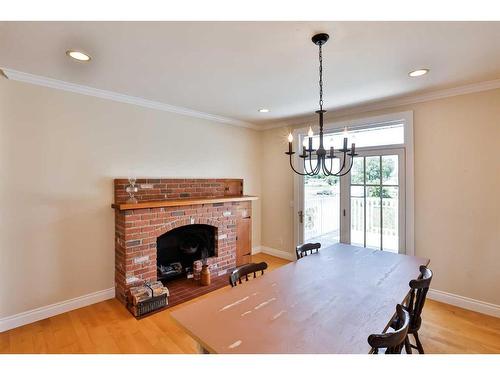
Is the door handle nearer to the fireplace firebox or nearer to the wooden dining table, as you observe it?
the fireplace firebox

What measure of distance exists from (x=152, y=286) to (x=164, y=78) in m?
2.32

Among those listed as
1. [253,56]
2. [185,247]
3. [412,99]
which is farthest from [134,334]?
[412,99]

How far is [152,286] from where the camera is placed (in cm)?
286

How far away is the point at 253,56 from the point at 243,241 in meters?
2.94

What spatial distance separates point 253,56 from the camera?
2006mm

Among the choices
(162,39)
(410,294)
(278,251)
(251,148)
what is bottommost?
(278,251)

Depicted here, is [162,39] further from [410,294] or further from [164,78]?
[410,294]

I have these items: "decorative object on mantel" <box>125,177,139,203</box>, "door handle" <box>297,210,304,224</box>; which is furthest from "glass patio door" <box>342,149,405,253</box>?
"decorative object on mantel" <box>125,177,139,203</box>

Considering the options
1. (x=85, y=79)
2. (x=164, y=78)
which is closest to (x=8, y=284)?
(x=85, y=79)

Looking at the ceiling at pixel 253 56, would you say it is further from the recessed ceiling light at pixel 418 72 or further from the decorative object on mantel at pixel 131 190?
the decorative object on mantel at pixel 131 190

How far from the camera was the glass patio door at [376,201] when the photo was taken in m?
3.22

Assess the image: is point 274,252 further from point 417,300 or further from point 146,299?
point 417,300

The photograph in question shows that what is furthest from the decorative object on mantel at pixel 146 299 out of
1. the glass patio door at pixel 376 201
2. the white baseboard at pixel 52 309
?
the glass patio door at pixel 376 201

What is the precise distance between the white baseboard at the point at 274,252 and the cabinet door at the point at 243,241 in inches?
23.7
